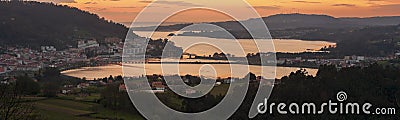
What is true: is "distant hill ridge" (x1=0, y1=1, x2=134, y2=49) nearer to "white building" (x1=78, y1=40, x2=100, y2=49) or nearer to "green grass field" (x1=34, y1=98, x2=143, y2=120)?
"white building" (x1=78, y1=40, x2=100, y2=49)

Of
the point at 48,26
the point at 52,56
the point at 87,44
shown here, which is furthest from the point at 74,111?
the point at 48,26

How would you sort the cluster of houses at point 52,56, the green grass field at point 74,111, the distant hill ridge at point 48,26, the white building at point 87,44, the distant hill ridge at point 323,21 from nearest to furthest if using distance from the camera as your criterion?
the green grass field at point 74,111 → the cluster of houses at point 52,56 → the distant hill ridge at point 48,26 → the white building at point 87,44 → the distant hill ridge at point 323,21

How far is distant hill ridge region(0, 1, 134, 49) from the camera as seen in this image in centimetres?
3453

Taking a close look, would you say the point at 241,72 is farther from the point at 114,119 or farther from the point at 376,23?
the point at 376,23

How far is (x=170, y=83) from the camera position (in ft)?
27.8

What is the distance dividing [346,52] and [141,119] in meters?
19.2

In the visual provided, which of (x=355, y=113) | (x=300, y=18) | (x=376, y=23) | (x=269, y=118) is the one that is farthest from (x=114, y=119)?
(x=376, y=23)

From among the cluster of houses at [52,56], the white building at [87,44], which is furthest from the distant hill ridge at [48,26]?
the cluster of houses at [52,56]

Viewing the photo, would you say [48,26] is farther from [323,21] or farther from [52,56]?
[323,21]

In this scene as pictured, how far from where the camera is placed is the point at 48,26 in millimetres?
39062

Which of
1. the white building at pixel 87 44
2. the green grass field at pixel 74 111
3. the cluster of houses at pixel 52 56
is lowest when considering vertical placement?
the green grass field at pixel 74 111

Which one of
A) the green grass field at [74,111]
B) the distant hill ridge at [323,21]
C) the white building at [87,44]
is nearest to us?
the green grass field at [74,111]

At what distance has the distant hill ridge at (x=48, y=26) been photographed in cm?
3453

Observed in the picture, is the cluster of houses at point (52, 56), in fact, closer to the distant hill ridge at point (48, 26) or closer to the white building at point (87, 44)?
the white building at point (87, 44)
